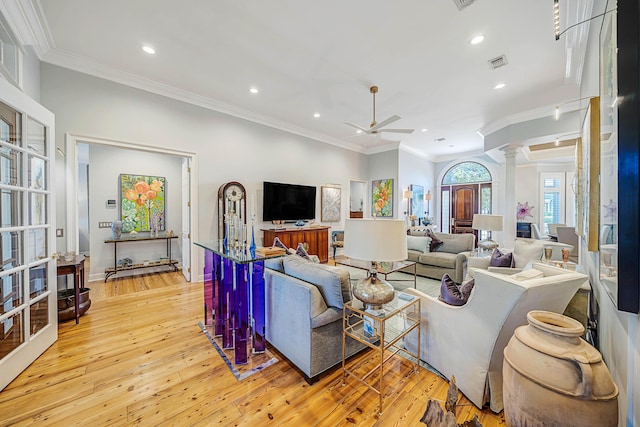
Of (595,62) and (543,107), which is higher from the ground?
(543,107)

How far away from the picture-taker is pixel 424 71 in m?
3.43

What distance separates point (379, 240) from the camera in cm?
166

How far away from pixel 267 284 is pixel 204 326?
1064mm

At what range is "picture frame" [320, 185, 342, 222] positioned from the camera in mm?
6473

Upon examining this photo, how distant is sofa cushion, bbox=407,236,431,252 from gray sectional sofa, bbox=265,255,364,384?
3173 mm

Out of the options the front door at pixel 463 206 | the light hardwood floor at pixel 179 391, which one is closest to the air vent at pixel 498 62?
the light hardwood floor at pixel 179 391

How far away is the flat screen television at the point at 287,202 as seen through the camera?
5230mm

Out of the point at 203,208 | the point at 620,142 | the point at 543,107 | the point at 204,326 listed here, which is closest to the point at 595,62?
the point at 620,142

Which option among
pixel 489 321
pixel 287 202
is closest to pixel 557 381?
pixel 489 321

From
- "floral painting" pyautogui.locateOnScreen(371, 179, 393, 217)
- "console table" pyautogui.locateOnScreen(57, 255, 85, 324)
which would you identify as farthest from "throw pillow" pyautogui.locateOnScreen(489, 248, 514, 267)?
"console table" pyautogui.locateOnScreen(57, 255, 85, 324)

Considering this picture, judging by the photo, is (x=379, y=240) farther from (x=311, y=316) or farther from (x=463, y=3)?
(x=463, y=3)

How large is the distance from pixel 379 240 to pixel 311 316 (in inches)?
30.9

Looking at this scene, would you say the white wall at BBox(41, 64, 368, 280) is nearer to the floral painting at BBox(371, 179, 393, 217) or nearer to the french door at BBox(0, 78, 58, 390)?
the french door at BBox(0, 78, 58, 390)

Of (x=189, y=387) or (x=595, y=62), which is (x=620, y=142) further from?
(x=189, y=387)
